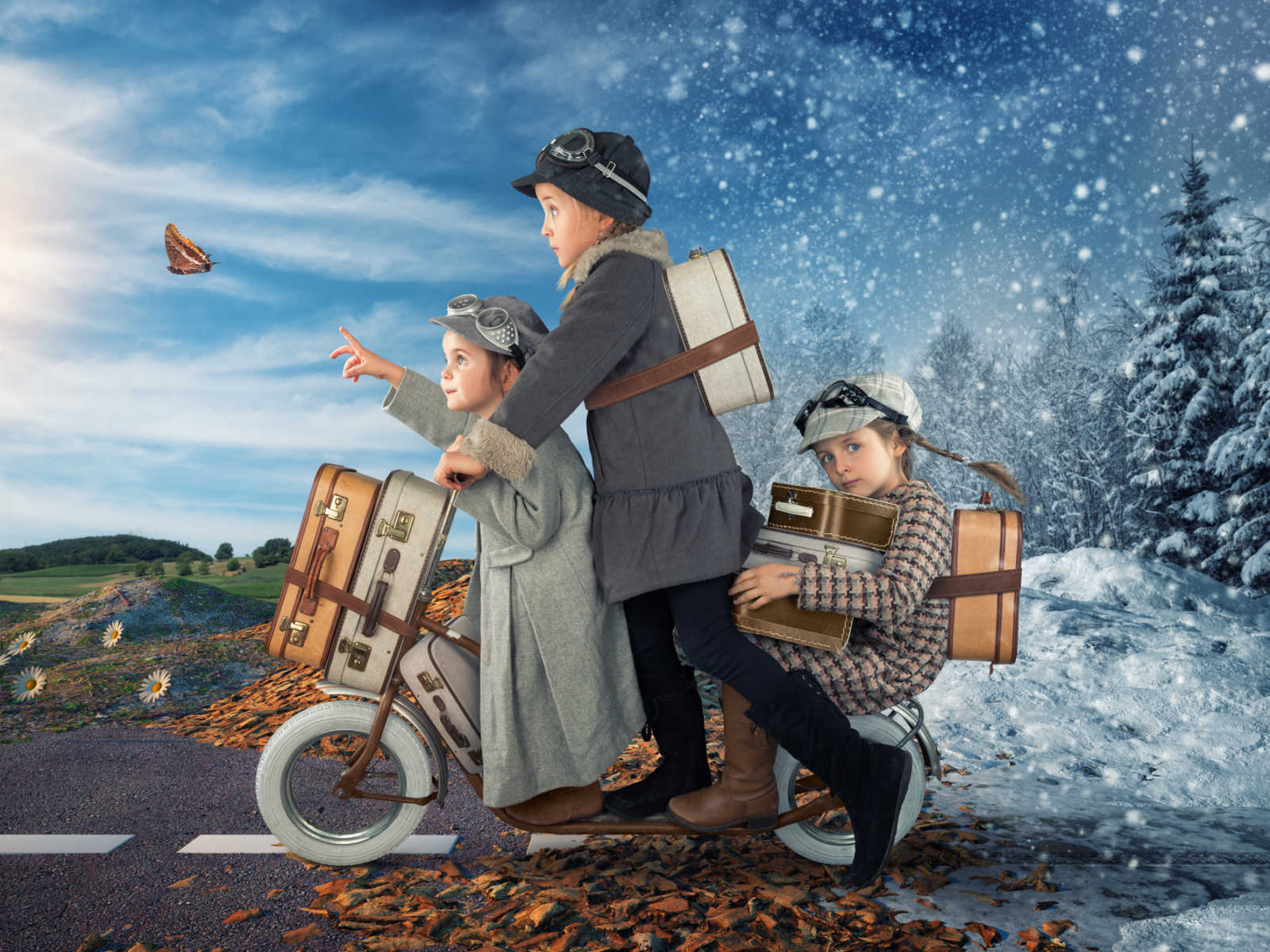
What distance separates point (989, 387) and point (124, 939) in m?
10.6

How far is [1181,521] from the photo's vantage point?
9.17 meters

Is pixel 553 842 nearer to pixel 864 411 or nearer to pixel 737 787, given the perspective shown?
pixel 737 787

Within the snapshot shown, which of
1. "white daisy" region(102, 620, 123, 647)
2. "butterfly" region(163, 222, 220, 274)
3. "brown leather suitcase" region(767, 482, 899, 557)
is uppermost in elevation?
"butterfly" region(163, 222, 220, 274)

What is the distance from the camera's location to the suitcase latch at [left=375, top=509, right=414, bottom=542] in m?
2.67

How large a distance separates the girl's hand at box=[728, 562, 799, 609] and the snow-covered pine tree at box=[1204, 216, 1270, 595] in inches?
302

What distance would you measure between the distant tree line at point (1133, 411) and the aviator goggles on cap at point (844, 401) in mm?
6319

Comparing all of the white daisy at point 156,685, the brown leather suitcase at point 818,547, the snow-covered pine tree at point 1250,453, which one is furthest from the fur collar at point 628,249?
the snow-covered pine tree at point 1250,453

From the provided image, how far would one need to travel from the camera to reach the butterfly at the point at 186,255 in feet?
15.4

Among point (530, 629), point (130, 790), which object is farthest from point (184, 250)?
point (530, 629)

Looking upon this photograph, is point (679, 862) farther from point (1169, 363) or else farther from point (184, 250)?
point (1169, 363)

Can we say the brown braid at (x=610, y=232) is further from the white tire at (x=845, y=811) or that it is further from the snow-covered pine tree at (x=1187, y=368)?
the snow-covered pine tree at (x=1187, y=368)

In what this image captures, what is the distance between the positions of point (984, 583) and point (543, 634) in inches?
52.7

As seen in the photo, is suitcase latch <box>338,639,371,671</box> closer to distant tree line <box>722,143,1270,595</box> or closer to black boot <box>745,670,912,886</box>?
black boot <box>745,670,912,886</box>

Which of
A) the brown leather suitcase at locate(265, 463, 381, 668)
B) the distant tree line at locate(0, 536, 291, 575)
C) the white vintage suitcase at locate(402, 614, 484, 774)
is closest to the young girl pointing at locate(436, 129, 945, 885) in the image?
the white vintage suitcase at locate(402, 614, 484, 774)
